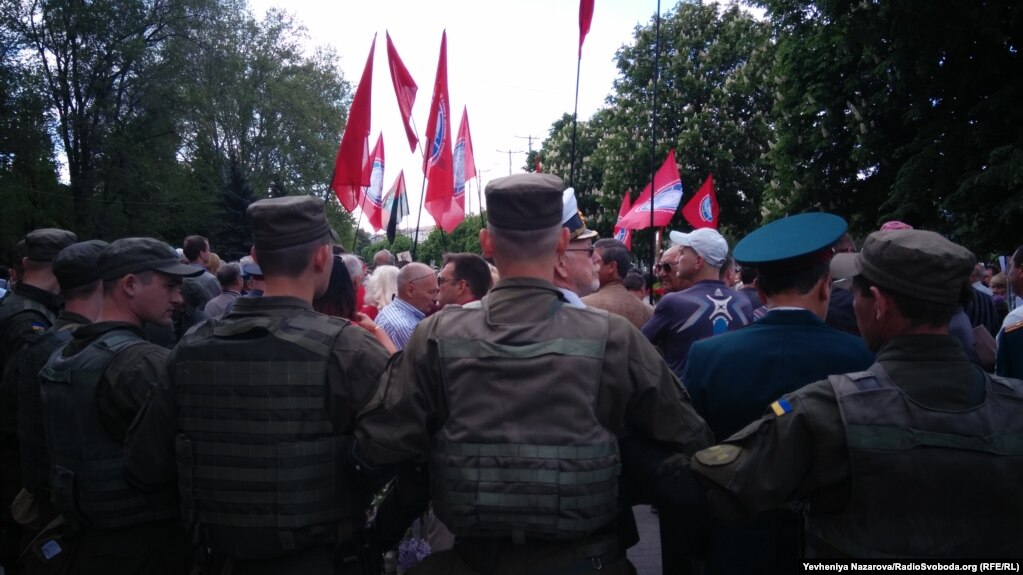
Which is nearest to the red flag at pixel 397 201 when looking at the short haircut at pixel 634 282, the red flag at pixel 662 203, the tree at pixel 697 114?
the red flag at pixel 662 203

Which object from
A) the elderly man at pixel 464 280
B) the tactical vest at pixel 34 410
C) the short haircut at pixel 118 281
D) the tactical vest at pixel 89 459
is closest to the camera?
the tactical vest at pixel 89 459

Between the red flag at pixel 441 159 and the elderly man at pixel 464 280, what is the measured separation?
17.7ft

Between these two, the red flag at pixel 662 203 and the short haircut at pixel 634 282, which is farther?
the red flag at pixel 662 203

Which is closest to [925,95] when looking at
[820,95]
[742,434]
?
[820,95]

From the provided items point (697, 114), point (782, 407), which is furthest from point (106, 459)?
point (697, 114)

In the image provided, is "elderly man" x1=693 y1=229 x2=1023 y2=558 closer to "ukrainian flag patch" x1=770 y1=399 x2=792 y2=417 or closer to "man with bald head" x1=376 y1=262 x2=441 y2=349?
"ukrainian flag patch" x1=770 y1=399 x2=792 y2=417

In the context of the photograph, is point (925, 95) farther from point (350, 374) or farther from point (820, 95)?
point (350, 374)

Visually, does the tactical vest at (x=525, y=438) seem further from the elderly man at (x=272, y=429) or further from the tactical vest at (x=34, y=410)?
the tactical vest at (x=34, y=410)

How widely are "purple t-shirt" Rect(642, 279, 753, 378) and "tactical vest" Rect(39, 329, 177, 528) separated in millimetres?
3055

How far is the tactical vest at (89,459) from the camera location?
3.07 meters

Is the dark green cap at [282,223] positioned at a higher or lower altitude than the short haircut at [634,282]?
higher

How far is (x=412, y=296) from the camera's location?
20.4 feet

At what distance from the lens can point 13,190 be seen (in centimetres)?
3022

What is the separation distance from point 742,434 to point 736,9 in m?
32.2
